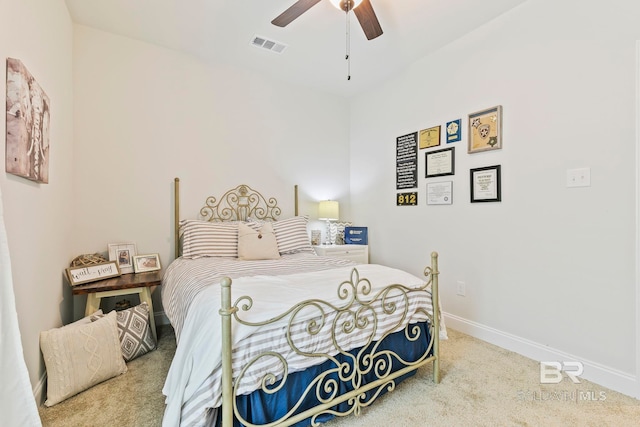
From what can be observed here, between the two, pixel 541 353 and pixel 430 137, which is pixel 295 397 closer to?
pixel 541 353

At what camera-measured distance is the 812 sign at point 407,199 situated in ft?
10.4

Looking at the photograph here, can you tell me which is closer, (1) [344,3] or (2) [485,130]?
(1) [344,3]

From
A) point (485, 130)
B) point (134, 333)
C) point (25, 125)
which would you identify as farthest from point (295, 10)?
point (134, 333)

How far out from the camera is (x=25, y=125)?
148 centimetres

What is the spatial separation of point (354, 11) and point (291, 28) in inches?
30.3

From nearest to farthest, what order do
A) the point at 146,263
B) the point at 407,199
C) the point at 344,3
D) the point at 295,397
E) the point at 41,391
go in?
the point at 295,397
the point at 41,391
the point at 344,3
the point at 146,263
the point at 407,199

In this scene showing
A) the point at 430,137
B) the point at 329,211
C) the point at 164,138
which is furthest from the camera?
the point at 329,211

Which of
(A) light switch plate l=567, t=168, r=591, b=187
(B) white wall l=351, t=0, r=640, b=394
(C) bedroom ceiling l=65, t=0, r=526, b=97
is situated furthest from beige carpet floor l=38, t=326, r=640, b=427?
(C) bedroom ceiling l=65, t=0, r=526, b=97

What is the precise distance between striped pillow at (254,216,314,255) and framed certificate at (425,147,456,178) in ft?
4.68

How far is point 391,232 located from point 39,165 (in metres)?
3.05

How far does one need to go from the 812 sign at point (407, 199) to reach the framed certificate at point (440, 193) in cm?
17

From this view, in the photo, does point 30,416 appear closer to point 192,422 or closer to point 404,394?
point 192,422

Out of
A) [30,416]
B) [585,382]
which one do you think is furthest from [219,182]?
[585,382]

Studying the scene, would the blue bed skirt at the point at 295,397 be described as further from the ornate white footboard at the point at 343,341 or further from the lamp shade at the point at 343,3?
the lamp shade at the point at 343,3
